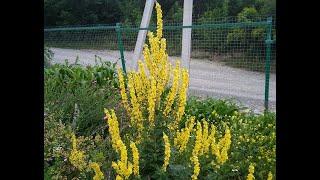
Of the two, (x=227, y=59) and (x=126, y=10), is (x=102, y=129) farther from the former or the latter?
(x=126, y=10)

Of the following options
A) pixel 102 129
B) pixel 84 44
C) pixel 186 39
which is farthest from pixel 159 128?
pixel 84 44

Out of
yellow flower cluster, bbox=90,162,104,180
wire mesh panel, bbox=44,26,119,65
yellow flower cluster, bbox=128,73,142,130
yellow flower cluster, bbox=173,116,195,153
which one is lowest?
yellow flower cluster, bbox=90,162,104,180

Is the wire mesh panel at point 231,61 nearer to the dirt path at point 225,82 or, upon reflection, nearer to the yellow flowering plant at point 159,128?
the dirt path at point 225,82

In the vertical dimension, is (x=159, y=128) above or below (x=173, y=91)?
below

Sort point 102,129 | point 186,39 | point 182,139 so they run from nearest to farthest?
point 182,139
point 102,129
point 186,39

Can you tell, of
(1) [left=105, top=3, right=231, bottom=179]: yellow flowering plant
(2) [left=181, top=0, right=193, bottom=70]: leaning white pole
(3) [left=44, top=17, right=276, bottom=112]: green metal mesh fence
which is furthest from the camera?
(3) [left=44, top=17, right=276, bottom=112]: green metal mesh fence

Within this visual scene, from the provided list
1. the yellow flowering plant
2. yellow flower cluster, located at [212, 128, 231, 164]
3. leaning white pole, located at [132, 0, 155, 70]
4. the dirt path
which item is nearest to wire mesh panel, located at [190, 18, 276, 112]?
the dirt path

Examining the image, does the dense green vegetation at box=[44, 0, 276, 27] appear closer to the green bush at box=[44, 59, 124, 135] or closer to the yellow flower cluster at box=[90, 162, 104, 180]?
the green bush at box=[44, 59, 124, 135]

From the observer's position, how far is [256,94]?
7.85 metres

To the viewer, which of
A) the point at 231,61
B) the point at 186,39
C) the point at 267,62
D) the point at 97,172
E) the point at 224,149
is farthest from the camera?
the point at 231,61

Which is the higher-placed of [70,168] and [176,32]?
[176,32]
